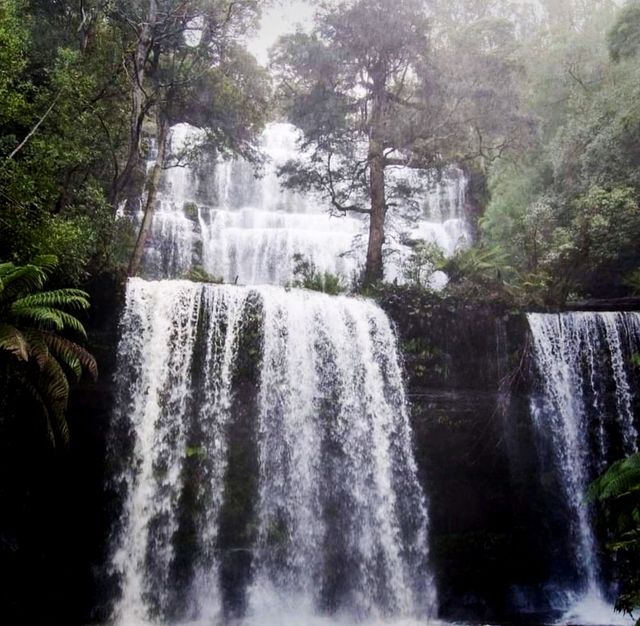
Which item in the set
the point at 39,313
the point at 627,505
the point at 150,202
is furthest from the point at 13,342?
the point at 627,505

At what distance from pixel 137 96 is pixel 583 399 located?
1299cm

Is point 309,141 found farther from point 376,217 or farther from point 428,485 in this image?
point 428,485

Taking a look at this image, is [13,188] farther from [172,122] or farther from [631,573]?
[631,573]

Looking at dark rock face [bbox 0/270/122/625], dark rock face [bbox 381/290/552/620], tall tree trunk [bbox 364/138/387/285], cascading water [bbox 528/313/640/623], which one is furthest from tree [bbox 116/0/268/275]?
cascading water [bbox 528/313/640/623]

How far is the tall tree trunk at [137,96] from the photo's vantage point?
12.4 m

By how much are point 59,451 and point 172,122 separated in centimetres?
1061

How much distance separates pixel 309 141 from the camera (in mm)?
14406

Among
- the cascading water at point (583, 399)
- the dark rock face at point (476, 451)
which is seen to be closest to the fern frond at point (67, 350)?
the dark rock face at point (476, 451)

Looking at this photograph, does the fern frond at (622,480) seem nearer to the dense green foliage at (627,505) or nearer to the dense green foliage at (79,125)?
the dense green foliage at (627,505)

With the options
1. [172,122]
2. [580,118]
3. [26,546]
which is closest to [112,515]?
[26,546]

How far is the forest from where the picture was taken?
943 cm

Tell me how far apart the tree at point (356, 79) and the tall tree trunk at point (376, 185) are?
3cm

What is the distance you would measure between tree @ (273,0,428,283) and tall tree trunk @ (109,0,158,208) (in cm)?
337

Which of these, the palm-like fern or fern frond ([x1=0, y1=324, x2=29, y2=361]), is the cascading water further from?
fern frond ([x1=0, y1=324, x2=29, y2=361])
